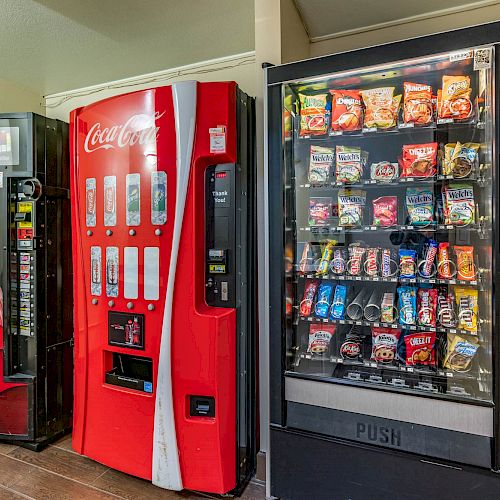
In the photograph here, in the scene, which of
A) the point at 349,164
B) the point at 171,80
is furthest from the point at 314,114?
the point at 171,80

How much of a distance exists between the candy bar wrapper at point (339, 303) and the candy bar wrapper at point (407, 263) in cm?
27

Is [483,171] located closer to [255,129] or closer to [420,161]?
[420,161]

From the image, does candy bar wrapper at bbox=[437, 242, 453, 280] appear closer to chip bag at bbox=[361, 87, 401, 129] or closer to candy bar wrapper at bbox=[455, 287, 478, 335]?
candy bar wrapper at bbox=[455, 287, 478, 335]

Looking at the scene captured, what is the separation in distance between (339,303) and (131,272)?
1021 mm

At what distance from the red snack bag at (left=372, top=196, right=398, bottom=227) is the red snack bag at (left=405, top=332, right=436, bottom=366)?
507mm

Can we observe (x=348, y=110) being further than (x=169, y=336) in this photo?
No

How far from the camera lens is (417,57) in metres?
1.45

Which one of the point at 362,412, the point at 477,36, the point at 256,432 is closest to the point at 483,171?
the point at 477,36

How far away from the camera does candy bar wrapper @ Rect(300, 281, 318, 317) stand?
1774mm

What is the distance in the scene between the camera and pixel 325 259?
1.77 m

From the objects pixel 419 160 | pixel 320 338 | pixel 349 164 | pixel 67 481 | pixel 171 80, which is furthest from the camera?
pixel 171 80

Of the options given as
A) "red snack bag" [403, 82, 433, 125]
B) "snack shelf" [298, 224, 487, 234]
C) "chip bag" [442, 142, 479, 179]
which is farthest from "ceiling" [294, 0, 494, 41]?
"snack shelf" [298, 224, 487, 234]

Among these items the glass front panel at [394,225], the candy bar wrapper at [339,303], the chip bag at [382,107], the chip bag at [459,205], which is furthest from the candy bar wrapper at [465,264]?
the chip bag at [382,107]

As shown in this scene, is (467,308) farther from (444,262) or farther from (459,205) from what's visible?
(459,205)
